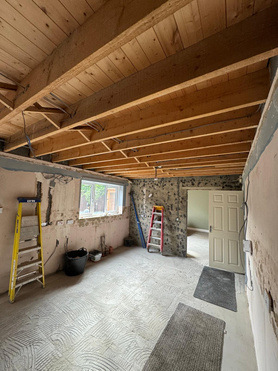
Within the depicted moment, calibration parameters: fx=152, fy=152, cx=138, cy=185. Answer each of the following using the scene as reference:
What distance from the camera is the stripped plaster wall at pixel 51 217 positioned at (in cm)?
265

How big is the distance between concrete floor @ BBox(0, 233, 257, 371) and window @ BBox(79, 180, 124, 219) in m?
1.53

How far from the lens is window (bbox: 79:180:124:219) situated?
4.23 meters

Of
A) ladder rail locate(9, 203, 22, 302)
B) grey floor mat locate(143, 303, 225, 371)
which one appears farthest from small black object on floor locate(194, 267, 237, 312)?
ladder rail locate(9, 203, 22, 302)

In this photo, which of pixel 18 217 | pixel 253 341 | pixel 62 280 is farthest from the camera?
pixel 62 280

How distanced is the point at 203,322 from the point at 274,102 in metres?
2.73

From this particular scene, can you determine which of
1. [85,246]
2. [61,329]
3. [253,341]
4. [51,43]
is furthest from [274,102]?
[85,246]

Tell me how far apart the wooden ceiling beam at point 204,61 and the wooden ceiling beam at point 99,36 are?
0.11m

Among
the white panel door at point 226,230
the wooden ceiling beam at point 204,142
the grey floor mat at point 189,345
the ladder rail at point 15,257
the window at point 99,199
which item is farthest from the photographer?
the window at point 99,199

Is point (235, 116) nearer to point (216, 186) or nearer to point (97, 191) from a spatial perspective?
point (216, 186)

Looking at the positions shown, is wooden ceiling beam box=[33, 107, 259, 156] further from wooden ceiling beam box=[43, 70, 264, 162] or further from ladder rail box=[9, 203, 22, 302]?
ladder rail box=[9, 203, 22, 302]

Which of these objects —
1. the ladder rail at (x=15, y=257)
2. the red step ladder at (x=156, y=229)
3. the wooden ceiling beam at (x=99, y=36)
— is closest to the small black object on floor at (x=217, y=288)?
the red step ladder at (x=156, y=229)

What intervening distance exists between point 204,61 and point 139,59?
1.40 ft

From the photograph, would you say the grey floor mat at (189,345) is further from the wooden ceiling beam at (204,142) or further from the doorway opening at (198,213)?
the doorway opening at (198,213)

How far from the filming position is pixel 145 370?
1521 mm
